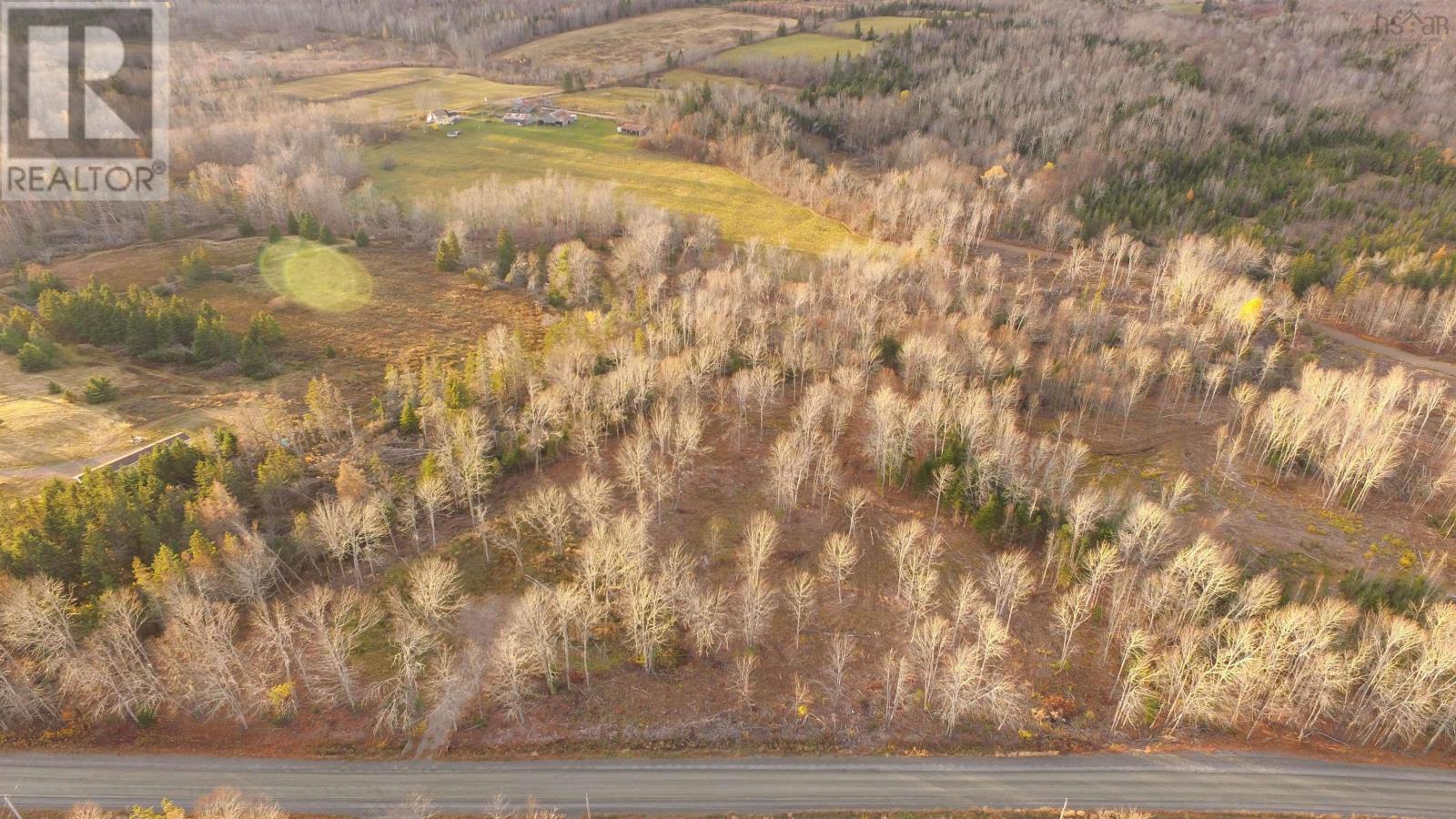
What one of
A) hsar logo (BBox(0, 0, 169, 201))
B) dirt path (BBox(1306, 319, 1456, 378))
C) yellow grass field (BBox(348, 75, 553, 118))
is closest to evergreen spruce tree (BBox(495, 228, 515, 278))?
hsar logo (BBox(0, 0, 169, 201))

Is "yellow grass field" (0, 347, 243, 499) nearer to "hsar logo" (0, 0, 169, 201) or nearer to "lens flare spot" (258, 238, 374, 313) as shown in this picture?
"lens flare spot" (258, 238, 374, 313)

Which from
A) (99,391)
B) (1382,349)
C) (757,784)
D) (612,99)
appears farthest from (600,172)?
(1382,349)

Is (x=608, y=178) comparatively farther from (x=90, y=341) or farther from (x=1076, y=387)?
(x=1076, y=387)

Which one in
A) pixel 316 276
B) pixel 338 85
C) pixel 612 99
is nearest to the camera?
pixel 316 276

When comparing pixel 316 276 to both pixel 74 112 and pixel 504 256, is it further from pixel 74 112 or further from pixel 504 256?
pixel 74 112

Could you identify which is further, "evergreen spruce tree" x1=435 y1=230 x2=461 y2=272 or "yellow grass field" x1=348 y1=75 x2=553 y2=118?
"yellow grass field" x1=348 y1=75 x2=553 y2=118

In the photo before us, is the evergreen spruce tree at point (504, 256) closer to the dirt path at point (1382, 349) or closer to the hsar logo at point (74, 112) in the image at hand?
the hsar logo at point (74, 112)

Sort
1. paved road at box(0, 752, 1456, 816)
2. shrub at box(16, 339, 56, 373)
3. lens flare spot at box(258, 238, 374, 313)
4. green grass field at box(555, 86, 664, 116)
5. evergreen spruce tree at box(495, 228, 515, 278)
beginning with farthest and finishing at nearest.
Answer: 1. green grass field at box(555, 86, 664, 116)
2. evergreen spruce tree at box(495, 228, 515, 278)
3. lens flare spot at box(258, 238, 374, 313)
4. shrub at box(16, 339, 56, 373)
5. paved road at box(0, 752, 1456, 816)
